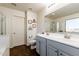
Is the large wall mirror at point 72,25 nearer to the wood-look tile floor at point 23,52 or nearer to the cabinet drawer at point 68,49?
the cabinet drawer at point 68,49

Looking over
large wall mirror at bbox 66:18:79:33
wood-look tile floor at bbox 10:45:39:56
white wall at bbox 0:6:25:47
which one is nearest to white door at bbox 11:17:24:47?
white wall at bbox 0:6:25:47

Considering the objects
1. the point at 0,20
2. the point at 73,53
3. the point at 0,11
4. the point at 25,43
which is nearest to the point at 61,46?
the point at 73,53

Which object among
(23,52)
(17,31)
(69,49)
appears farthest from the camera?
(17,31)

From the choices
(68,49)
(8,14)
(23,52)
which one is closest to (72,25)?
(68,49)

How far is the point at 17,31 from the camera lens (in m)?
4.38

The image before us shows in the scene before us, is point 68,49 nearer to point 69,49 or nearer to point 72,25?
point 69,49

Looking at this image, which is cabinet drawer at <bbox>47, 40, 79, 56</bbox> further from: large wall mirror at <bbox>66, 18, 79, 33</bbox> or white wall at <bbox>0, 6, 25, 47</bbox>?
white wall at <bbox>0, 6, 25, 47</bbox>

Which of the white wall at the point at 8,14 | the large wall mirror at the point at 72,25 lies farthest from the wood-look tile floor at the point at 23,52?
the large wall mirror at the point at 72,25

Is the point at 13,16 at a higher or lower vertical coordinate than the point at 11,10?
lower

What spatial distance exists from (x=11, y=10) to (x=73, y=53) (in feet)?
11.7

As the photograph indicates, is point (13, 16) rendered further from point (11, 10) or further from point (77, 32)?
point (77, 32)

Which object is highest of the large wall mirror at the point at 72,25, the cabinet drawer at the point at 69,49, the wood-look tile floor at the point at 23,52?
the large wall mirror at the point at 72,25

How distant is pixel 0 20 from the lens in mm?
3223

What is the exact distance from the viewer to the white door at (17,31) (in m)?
4.16
